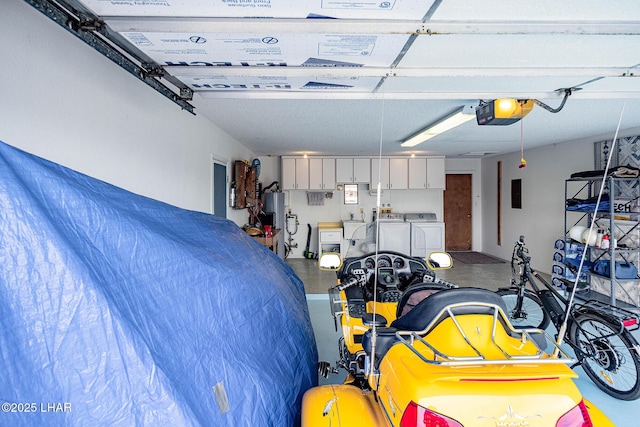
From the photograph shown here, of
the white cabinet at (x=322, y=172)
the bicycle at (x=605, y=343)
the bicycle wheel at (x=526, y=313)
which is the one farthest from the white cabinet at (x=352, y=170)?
the bicycle at (x=605, y=343)

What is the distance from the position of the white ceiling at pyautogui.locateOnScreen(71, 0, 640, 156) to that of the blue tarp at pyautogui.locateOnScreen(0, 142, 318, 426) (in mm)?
859

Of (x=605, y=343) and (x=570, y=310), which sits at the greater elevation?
(x=570, y=310)

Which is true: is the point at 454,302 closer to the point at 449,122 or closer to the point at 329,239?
the point at 449,122

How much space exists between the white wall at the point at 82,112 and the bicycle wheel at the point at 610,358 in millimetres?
3447

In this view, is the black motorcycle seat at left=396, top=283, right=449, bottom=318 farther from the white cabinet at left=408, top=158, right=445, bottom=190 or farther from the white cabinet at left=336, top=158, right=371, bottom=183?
the white cabinet at left=408, top=158, right=445, bottom=190

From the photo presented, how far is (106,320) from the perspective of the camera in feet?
3.36

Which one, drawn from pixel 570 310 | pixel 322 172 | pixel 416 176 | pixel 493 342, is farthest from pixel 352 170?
pixel 493 342

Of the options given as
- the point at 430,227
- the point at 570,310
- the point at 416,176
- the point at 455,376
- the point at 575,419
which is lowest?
the point at 570,310

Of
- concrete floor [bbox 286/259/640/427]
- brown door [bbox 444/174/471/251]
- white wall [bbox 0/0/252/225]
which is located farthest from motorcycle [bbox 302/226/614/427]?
brown door [bbox 444/174/471/251]

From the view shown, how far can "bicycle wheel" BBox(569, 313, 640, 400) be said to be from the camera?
2121mm

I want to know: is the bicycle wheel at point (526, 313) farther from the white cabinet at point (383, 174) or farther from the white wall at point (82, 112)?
the white cabinet at point (383, 174)

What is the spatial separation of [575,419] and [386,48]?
1.71 m

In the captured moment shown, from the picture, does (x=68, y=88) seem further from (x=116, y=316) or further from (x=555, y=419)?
(x=555, y=419)

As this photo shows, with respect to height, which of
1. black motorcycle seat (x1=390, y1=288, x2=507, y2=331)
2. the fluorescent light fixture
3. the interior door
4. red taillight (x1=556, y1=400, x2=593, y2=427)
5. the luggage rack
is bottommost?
red taillight (x1=556, y1=400, x2=593, y2=427)
